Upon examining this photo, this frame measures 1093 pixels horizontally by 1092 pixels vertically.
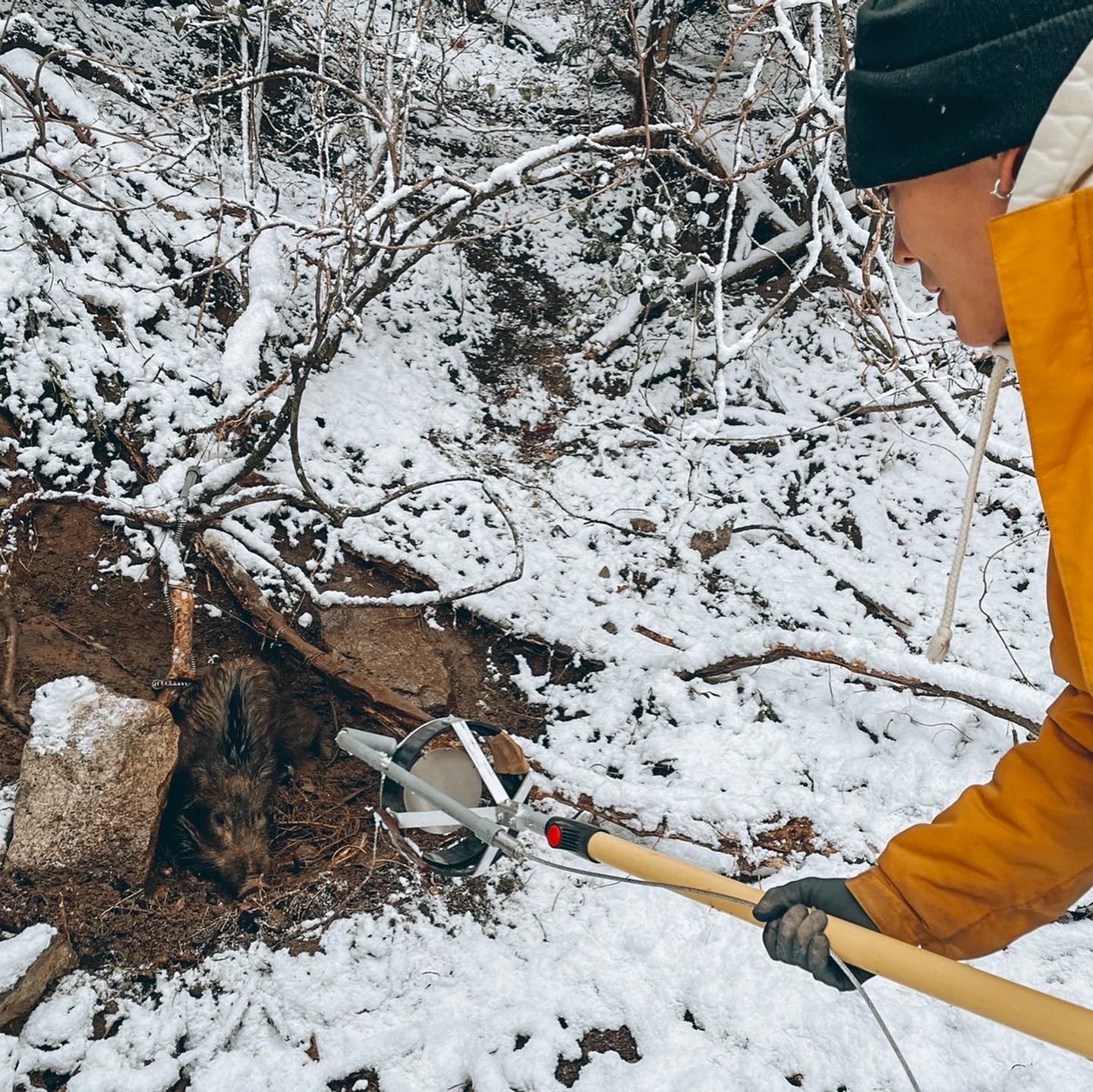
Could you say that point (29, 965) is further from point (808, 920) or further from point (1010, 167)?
point (1010, 167)

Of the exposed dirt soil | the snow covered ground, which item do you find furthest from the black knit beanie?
the exposed dirt soil

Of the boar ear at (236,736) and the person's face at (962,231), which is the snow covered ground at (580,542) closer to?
the boar ear at (236,736)

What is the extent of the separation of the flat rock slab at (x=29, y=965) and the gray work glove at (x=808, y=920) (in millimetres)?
1993

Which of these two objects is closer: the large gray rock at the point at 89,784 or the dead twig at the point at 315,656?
the large gray rock at the point at 89,784

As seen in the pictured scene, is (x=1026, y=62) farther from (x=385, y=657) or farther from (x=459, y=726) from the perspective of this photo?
(x=385, y=657)

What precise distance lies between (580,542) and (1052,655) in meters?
2.90

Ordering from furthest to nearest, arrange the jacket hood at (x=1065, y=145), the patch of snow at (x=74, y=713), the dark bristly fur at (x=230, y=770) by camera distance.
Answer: the dark bristly fur at (x=230, y=770)
the patch of snow at (x=74, y=713)
the jacket hood at (x=1065, y=145)

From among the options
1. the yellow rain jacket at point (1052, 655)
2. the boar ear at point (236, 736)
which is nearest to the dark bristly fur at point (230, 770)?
the boar ear at point (236, 736)

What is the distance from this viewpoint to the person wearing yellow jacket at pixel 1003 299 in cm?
96

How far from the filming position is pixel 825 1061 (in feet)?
7.00

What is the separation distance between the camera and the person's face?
3.62 ft

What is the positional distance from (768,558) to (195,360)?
3030mm

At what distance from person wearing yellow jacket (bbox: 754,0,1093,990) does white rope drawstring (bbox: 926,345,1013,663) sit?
18 cm

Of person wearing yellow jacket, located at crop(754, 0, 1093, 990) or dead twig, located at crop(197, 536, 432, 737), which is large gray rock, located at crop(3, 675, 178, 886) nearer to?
dead twig, located at crop(197, 536, 432, 737)
